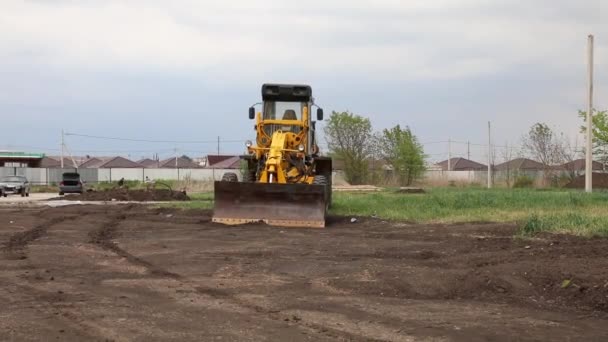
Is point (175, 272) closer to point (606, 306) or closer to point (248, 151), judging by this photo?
point (606, 306)

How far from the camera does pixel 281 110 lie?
21109mm

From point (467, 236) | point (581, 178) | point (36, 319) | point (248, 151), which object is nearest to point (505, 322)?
point (36, 319)

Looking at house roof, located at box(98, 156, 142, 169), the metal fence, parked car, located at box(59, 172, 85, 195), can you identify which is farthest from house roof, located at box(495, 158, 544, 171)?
house roof, located at box(98, 156, 142, 169)

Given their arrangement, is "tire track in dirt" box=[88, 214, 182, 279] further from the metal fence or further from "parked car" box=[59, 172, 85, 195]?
the metal fence

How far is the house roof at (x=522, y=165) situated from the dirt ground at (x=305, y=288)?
47806 mm

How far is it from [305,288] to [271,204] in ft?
29.4

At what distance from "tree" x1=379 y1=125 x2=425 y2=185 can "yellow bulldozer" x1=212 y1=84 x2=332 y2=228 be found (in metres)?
44.7

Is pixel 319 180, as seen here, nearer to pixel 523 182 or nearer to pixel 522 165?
pixel 523 182

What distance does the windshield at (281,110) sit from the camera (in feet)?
68.9

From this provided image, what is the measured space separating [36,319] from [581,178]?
50807 mm

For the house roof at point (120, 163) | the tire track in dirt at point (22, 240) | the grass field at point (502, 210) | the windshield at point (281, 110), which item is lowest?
the tire track in dirt at point (22, 240)

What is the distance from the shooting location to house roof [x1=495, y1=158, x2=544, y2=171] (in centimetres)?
5988

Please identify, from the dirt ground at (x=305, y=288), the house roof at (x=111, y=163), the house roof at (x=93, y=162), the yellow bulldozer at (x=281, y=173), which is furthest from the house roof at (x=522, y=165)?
the house roof at (x=93, y=162)

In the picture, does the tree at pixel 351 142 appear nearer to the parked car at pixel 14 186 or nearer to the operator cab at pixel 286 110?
the parked car at pixel 14 186
